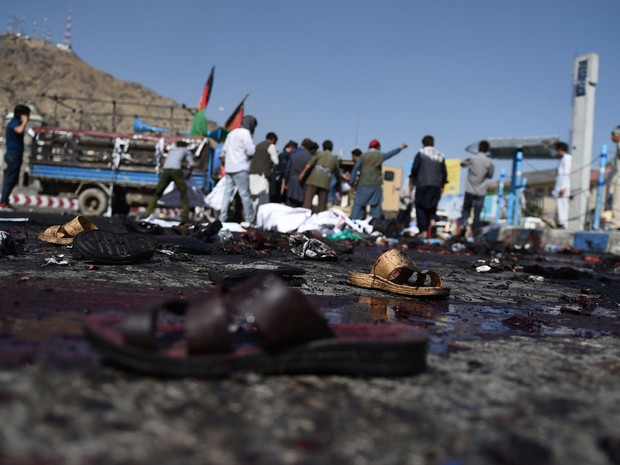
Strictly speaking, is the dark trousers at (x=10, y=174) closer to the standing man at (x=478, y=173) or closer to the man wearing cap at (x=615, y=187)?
the standing man at (x=478, y=173)

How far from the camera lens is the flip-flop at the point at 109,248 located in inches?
152

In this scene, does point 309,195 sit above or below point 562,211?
below

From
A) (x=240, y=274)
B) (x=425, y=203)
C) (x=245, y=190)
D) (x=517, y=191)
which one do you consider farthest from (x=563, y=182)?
(x=240, y=274)

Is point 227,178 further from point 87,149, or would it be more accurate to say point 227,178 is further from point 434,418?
point 434,418

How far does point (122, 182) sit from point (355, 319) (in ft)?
42.9

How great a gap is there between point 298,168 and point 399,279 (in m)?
8.30

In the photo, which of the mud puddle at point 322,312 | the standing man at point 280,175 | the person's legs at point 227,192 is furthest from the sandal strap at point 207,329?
the standing man at point 280,175

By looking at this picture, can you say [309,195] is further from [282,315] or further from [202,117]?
[282,315]

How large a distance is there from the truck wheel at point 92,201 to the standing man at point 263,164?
4.99 meters

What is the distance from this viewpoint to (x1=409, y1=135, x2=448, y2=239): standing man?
10.9 meters

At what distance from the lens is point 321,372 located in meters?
1.51

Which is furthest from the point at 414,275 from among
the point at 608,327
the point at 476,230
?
the point at 476,230

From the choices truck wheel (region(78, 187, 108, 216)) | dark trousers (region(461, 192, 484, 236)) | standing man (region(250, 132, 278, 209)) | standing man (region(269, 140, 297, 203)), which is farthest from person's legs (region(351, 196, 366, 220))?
truck wheel (region(78, 187, 108, 216))

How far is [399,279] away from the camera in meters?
3.68
